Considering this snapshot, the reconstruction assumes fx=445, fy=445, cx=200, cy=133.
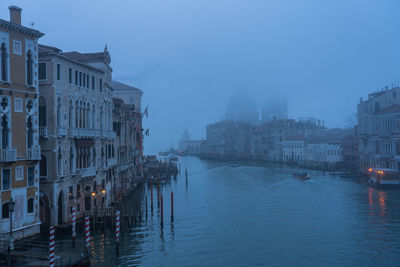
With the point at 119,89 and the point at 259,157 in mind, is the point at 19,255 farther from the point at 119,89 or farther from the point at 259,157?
the point at 259,157

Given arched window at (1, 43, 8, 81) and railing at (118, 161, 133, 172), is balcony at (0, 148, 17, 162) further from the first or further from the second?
railing at (118, 161, 133, 172)

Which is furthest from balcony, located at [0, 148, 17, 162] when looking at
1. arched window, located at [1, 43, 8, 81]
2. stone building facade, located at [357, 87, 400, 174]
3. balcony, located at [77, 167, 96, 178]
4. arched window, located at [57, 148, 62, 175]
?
stone building facade, located at [357, 87, 400, 174]

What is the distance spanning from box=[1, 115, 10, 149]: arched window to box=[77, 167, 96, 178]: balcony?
5.43 meters

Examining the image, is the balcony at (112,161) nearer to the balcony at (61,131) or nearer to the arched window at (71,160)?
the arched window at (71,160)

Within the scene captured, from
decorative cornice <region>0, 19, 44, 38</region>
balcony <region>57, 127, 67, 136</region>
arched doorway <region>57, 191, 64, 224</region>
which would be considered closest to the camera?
decorative cornice <region>0, 19, 44, 38</region>

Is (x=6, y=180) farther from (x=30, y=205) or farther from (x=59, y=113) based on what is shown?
(x=59, y=113)

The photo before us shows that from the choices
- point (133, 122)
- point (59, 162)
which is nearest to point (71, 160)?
point (59, 162)

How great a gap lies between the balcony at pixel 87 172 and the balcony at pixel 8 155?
5.31 m

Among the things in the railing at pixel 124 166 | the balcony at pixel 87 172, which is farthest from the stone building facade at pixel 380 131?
the balcony at pixel 87 172

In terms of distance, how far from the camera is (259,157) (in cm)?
10125

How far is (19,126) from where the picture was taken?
16141mm

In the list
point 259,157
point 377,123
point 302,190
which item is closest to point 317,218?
point 302,190

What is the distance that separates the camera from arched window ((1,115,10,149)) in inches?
610

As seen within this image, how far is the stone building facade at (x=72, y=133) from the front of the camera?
18.7 m
